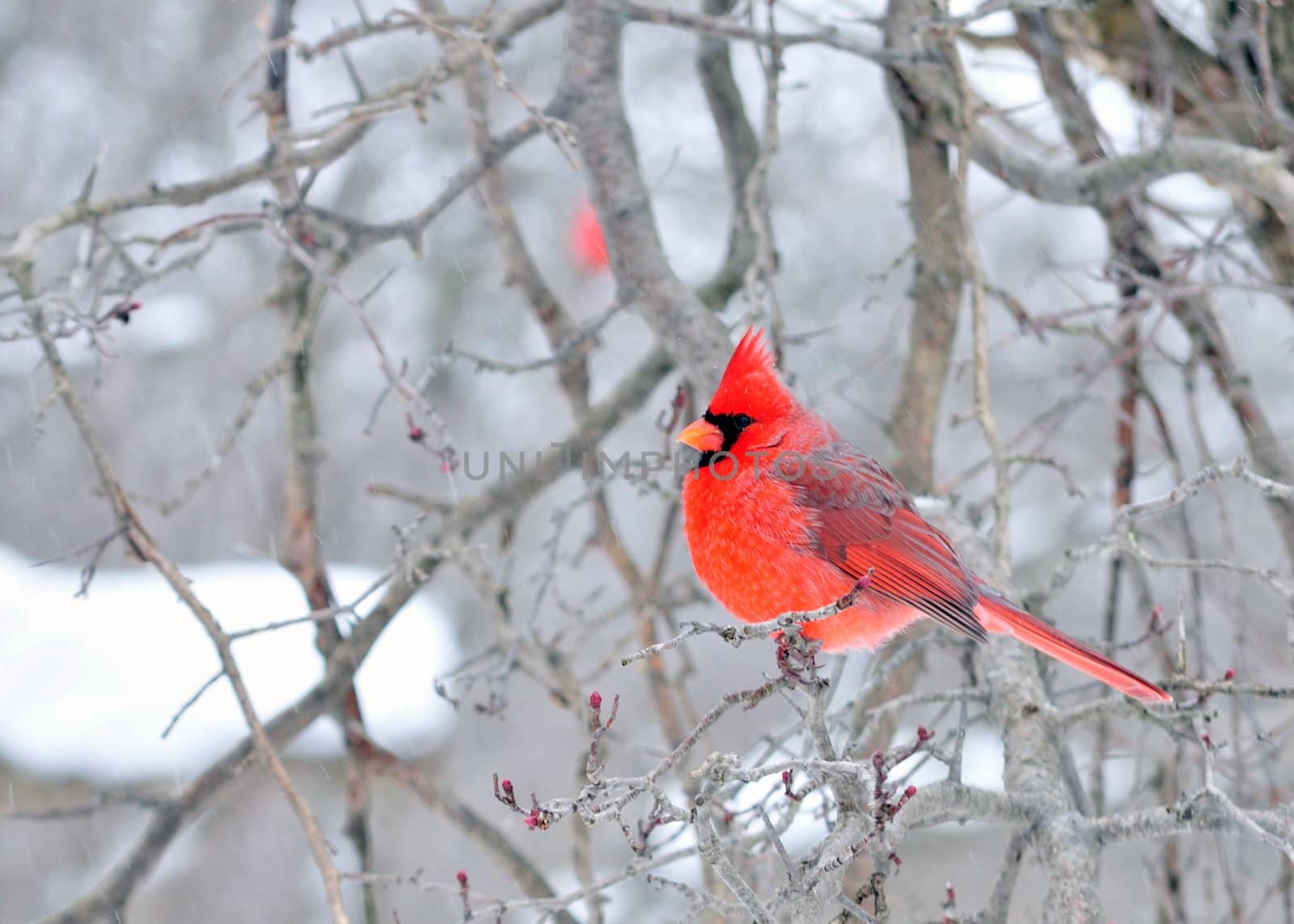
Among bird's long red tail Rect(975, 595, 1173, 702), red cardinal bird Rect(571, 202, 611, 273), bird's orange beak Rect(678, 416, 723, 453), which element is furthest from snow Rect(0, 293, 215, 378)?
bird's long red tail Rect(975, 595, 1173, 702)

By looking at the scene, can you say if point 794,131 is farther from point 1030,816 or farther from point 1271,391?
point 1030,816

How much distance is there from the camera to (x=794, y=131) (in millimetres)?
7117

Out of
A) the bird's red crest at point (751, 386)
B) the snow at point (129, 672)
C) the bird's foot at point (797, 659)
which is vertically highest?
the snow at point (129, 672)

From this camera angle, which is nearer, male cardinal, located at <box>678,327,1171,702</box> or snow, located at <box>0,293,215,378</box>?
male cardinal, located at <box>678,327,1171,702</box>

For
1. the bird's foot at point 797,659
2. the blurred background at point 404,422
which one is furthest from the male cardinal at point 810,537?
the blurred background at point 404,422

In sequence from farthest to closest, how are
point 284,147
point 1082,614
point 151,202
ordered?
point 1082,614 < point 284,147 < point 151,202

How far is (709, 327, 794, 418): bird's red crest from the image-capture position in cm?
206

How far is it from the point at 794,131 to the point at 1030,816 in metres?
5.94

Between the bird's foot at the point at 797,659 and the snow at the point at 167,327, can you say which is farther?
the snow at the point at 167,327

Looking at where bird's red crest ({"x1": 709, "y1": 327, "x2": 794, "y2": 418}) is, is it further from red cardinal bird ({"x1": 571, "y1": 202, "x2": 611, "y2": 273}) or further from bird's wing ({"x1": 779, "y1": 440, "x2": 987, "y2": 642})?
red cardinal bird ({"x1": 571, "y1": 202, "x2": 611, "y2": 273})

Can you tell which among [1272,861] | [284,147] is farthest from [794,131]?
[284,147]

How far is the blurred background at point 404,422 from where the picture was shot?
4875 mm

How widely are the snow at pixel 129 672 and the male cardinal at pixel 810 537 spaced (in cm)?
268

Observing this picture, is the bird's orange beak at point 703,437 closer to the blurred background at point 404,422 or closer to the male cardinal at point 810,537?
the male cardinal at point 810,537
